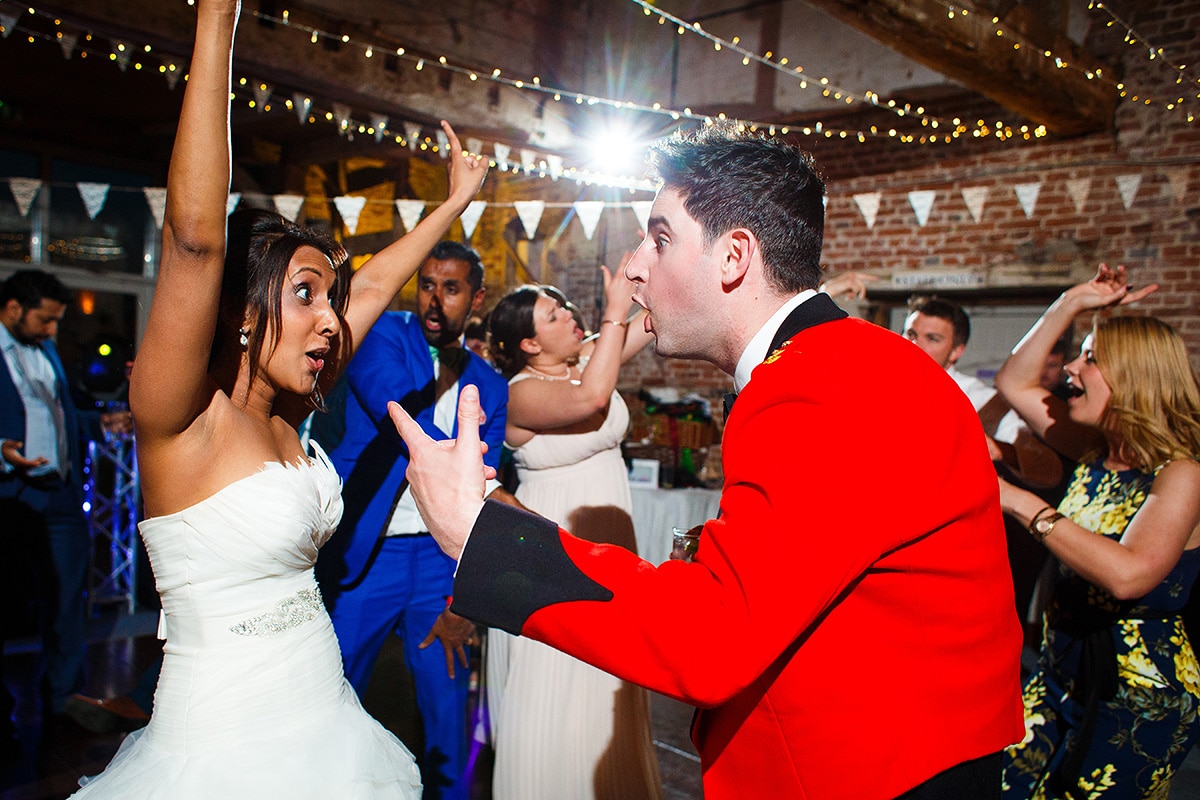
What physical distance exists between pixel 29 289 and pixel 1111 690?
4458 mm

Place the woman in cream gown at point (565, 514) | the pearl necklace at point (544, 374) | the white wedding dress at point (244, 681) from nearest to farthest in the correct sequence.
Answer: the white wedding dress at point (244, 681) → the woman in cream gown at point (565, 514) → the pearl necklace at point (544, 374)

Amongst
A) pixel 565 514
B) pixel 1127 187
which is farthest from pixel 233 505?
pixel 1127 187

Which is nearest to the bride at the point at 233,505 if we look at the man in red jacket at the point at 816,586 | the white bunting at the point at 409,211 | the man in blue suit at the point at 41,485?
the man in red jacket at the point at 816,586

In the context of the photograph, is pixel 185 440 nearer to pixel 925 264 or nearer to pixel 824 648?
pixel 824 648

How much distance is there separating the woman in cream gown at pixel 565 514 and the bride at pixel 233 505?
1.12 m

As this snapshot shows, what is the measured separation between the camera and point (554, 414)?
283cm

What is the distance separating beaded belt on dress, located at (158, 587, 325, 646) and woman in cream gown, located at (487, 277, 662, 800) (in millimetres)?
1302

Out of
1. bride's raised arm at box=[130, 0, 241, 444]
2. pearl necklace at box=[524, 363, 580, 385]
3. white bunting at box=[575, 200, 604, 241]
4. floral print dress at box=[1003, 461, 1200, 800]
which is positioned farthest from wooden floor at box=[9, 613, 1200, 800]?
white bunting at box=[575, 200, 604, 241]

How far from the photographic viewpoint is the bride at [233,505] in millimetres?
1176

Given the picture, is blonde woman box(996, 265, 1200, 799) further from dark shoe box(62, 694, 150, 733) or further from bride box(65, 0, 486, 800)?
dark shoe box(62, 694, 150, 733)

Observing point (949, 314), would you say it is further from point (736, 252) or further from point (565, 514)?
point (736, 252)

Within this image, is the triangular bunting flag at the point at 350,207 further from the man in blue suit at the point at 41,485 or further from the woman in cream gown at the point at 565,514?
the woman in cream gown at the point at 565,514

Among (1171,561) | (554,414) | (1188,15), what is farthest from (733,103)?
(1171,561)

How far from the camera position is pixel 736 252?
3.83 feet
